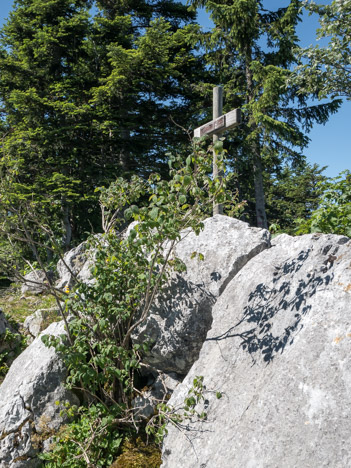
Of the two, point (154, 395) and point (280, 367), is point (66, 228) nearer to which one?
point (154, 395)

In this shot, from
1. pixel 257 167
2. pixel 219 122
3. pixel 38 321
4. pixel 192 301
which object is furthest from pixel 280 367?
pixel 257 167

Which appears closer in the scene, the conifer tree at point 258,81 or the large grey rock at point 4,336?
the large grey rock at point 4,336

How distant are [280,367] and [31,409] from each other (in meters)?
2.82

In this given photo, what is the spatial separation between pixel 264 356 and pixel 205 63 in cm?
1359

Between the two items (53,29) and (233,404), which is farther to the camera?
(53,29)

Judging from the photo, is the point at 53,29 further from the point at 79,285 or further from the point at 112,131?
the point at 79,285

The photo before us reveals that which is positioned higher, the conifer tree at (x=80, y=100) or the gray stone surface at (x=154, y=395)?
the conifer tree at (x=80, y=100)

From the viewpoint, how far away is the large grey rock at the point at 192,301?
396 centimetres

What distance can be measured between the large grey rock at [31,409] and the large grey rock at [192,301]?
1036 millimetres

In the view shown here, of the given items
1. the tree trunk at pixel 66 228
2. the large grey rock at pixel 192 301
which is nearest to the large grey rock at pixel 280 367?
the large grey rock at pixel 192 301

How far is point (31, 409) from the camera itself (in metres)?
4.05

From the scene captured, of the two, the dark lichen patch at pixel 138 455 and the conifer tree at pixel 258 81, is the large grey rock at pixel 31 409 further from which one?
the conifer tree at pixel 258 81

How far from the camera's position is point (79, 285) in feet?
13.0

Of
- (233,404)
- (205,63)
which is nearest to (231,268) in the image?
(233,404)
